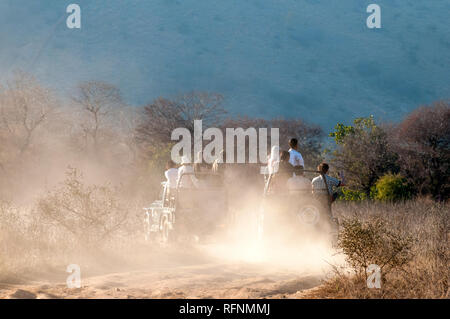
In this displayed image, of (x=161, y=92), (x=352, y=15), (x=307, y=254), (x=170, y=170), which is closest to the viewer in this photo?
(x=307, y=254)

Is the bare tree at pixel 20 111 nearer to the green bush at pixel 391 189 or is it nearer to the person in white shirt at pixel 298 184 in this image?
the green bush at pixel 391 189

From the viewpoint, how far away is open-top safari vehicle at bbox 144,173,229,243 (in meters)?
13.3

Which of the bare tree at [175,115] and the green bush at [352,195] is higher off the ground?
the bare tree at [175,115]

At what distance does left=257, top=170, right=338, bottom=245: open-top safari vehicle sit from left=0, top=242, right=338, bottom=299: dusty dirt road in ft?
1.26

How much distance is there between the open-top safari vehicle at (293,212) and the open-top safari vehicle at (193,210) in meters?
2.35

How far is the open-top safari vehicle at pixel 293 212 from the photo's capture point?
11.3m

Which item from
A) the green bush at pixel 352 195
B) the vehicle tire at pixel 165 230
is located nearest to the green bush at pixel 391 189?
the green bush at pixel 352 195

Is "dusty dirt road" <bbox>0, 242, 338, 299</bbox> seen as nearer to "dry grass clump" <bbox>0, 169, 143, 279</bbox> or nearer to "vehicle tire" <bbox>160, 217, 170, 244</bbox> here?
"dry grass clump" <bbox>0, 169, 143, 279</bbox>
